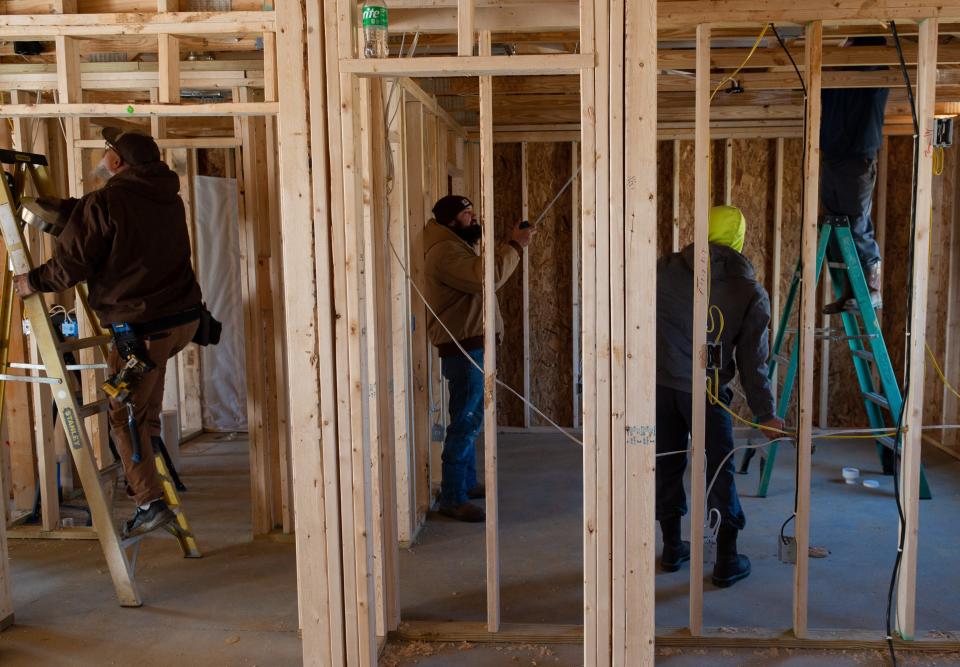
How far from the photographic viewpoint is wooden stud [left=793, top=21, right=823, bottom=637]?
10.1ft

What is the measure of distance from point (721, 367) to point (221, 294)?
4708 mm

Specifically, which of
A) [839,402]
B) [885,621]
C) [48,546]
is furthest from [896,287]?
[48,546]

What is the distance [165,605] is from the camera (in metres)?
3.74

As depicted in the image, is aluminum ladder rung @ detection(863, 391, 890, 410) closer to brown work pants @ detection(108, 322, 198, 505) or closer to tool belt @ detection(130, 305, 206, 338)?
tool belt @ detection(130, 305, 206, 338)

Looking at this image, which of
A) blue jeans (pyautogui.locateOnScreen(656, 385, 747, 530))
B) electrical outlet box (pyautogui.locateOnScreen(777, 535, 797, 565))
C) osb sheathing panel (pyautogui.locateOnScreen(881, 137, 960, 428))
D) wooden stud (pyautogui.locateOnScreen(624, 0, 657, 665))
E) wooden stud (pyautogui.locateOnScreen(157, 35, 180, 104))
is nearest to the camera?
wooden stud (pyautogui.locateOnScreen(624, 0, 657, 665))

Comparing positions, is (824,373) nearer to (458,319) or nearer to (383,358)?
(458,319)

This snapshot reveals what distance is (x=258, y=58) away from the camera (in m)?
4.67

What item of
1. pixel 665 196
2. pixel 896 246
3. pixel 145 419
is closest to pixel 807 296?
pixel 145 419

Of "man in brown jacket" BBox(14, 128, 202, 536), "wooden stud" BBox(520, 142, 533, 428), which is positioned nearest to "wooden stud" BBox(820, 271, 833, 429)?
"wooden stud" BBox(520, 142, 533, 428)

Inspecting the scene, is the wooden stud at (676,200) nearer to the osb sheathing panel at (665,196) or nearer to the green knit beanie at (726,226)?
the osb sheathing panel at (665,196)

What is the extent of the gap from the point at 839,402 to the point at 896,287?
103 centimetres

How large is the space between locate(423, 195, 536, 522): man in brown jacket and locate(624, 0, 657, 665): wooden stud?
2071 mm

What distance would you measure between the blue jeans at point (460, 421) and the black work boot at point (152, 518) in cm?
152

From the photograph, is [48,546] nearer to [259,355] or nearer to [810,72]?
[259,355]
